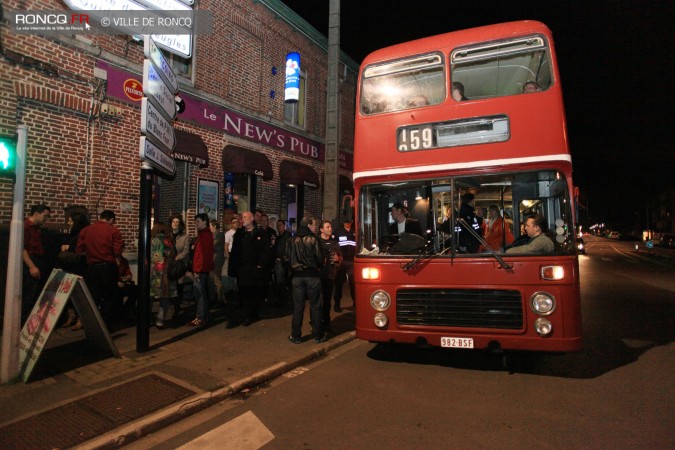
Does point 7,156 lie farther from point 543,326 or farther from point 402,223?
point 543,326

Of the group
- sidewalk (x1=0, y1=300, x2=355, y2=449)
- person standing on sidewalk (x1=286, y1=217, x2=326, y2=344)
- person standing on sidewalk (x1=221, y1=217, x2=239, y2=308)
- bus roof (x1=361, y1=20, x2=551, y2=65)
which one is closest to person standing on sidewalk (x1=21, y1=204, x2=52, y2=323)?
sidewalk (x1=0, y1=300, x2=355, y2=449)

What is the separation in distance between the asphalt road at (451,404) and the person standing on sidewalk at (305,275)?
670 millimetres

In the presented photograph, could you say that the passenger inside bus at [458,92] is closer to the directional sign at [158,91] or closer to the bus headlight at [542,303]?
the bus headlight at [542,303]

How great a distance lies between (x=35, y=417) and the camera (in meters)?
3.63

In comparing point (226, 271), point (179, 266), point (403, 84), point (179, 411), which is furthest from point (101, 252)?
point (403, 84)

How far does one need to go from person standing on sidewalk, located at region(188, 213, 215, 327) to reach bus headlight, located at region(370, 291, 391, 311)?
327cm

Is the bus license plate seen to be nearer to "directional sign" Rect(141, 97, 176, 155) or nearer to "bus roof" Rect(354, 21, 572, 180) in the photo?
"bus roof" Rect(354, 21, 572, 180)

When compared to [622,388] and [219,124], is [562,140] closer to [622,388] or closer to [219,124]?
[622,388]

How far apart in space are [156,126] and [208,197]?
556 cm

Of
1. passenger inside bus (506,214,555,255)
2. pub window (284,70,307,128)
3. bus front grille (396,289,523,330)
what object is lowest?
bus front grille (396,289,523,330)

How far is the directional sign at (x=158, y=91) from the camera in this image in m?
5.10

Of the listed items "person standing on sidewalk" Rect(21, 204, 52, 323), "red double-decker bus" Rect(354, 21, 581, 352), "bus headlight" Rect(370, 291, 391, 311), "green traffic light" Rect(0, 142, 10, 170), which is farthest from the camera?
"person standing on sidewalk" Rect(21, 204, 52, 323)

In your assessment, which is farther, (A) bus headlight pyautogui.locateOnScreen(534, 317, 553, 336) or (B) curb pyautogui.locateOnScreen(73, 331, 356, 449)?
(A) bus headlight pyautogui.locateOnScreen(534, 317, 553, 336)

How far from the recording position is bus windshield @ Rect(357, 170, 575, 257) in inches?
178
